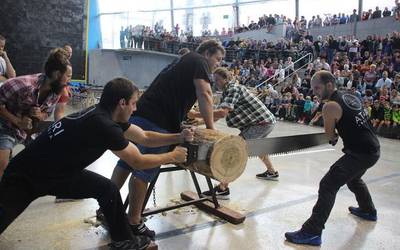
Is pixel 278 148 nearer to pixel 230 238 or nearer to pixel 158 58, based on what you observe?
pixel 230 238

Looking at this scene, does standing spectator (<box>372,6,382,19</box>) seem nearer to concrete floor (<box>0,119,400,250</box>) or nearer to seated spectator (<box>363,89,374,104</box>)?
seated spectator (<box>363,89,374,104</box>)

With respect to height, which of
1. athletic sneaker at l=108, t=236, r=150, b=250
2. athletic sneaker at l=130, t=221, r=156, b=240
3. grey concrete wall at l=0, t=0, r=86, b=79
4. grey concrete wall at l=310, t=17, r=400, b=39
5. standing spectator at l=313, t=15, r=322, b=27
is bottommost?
athletic sneaker at l=130, t=221, r=156, b=240

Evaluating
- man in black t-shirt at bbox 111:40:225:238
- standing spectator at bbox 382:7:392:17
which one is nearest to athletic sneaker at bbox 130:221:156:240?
man in black t-shirt at bbox 111:40:225:238

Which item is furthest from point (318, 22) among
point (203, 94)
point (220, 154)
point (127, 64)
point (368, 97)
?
point (220, 154)

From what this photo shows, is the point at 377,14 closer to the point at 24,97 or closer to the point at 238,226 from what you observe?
the point at 238,226

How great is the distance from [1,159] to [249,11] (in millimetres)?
25563

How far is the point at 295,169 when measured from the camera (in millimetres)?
6887

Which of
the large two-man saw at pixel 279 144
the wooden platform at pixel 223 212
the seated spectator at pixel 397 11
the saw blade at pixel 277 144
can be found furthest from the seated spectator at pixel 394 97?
the wooden platform at pixel 223 212

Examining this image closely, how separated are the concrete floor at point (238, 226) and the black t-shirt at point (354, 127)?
2.84 ft

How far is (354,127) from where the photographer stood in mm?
3986

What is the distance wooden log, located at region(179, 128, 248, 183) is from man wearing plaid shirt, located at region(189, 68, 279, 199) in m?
1.46

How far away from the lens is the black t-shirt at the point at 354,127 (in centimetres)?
394

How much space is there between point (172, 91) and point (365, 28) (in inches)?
762

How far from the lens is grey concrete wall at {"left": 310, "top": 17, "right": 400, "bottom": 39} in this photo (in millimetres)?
19517
